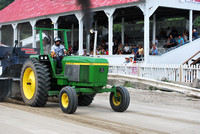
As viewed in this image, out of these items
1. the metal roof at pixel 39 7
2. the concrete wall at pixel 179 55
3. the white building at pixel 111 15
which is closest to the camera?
the white building at pixel 111 15

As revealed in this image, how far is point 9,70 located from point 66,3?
52.8ft

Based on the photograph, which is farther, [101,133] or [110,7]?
[110,7]

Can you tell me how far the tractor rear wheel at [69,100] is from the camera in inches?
310

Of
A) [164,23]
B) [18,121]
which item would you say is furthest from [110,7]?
[18,121]

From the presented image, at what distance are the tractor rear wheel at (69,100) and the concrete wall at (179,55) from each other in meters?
11.4

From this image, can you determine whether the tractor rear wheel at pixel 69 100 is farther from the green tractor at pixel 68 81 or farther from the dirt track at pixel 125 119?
the dirt track at pixel 125 119

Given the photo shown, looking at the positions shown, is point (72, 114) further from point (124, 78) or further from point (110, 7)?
point (110, 7)

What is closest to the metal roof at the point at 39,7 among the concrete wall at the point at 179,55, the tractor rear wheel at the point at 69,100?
the concrete wall at the point at 179,55

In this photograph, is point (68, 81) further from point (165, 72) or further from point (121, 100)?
point (165, 72)

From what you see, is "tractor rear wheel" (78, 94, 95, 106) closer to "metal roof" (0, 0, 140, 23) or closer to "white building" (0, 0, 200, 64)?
"white building" (0, 0, 200, 64)

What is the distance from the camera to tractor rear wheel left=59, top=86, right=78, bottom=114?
7.88 m

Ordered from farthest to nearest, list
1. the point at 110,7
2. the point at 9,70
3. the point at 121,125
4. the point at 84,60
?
the point at 110,7, the point at 9,70, the point at 84,60, the point at 121,125

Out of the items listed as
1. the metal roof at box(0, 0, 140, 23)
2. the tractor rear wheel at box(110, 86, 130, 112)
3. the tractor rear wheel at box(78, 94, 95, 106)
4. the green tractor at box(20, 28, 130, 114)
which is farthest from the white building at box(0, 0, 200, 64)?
the tractor rear wheel at box(110, 86, 130, 112)

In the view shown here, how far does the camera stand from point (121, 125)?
6.78 meters
